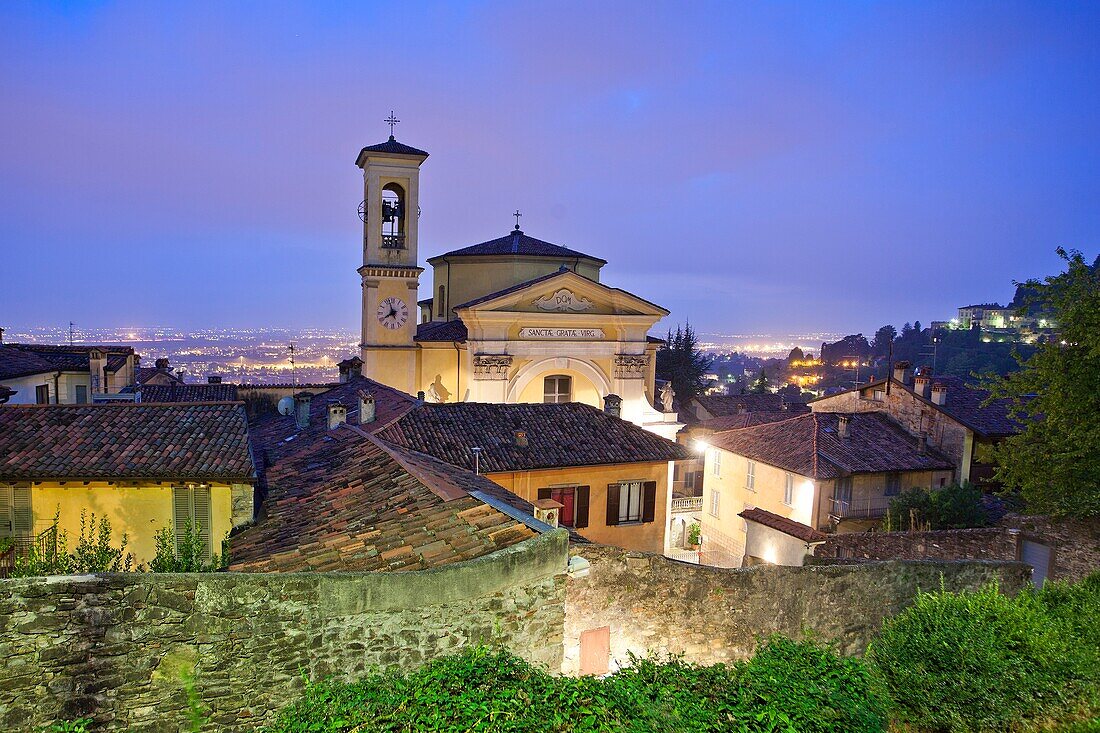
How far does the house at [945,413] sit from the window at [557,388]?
13524 mm

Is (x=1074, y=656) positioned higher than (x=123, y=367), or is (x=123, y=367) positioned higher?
(x=123, y=367)

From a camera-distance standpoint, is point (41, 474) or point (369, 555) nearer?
point (369, 555)

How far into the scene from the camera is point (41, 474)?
28.8ft

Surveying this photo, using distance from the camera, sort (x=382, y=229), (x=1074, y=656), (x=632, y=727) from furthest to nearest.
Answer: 1. (x=382, y=229)
2. (x=1074, y=656)
3. (x=632, y=727)

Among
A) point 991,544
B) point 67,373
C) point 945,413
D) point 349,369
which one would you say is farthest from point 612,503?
point 67,373

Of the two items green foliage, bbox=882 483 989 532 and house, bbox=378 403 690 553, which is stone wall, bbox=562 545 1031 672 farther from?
green foliage, bbox=882 483 989 532

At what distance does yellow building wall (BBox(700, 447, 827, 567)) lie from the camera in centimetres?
2205

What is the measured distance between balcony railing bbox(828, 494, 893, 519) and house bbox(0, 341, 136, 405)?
25.8 m

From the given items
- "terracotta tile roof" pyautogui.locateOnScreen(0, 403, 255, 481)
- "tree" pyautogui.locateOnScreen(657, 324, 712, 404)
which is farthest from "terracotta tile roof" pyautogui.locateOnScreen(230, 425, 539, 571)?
"tree" pyautogui.locateOnScreen(657, 324, 712, 404)

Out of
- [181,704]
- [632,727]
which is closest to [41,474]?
[181,704]

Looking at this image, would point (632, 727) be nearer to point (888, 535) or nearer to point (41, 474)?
point (41, 474)

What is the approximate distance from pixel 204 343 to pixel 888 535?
9301 cm

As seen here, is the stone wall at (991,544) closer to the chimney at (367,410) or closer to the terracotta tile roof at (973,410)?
the terracotta tile roof at (973,410)

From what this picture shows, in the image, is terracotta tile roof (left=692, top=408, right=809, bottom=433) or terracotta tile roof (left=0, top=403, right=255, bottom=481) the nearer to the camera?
terracotta tile roof (left=0, top=403, right=255, bottom=481)
